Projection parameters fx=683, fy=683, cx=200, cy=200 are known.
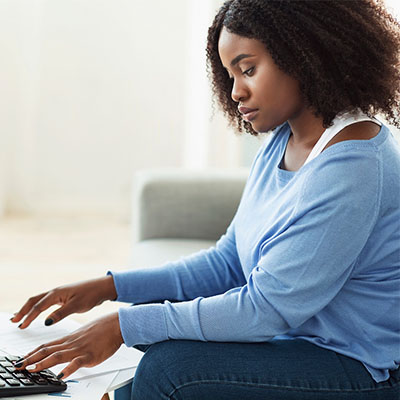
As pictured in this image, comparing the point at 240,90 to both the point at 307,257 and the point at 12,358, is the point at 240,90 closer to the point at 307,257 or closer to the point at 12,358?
the point at 307,257

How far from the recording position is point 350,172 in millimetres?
946

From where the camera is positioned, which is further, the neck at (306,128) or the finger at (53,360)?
the neck at (306,128)

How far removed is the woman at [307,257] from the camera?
3.11ft

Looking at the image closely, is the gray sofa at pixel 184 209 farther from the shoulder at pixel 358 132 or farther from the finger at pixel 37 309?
the shoulder at pixel 358 132

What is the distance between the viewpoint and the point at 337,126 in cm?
104

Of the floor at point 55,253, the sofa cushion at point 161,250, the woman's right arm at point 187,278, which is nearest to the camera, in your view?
the woman's right arm at point 187,278

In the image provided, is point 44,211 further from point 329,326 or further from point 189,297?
point 329,326

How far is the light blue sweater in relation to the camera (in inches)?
37.0

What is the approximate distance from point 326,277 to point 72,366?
372 millimetres

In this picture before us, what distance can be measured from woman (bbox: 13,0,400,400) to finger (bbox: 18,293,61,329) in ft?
0.59

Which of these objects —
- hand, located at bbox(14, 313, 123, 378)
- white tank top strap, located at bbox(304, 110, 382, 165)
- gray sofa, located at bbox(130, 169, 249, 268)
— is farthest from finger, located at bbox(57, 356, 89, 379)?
gray sofa, located at bbox(130, 169, 249, 268)

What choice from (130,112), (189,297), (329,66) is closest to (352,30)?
(329,66)

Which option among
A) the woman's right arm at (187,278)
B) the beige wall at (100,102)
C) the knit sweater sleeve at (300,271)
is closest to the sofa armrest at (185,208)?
the woman's right arm at (187,278)

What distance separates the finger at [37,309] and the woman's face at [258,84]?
0.46 m
